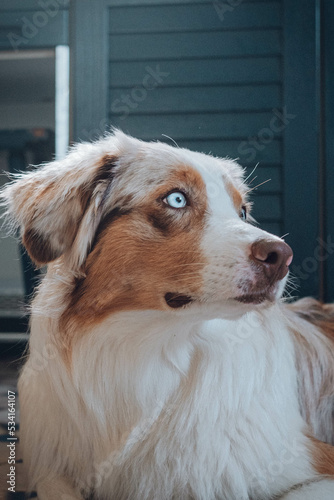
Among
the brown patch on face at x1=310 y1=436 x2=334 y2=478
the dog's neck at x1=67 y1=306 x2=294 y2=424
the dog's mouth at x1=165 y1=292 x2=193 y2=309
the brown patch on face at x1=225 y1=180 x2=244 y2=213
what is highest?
the brown patch on face at x1=225 y1=180 x2=244 y2=213

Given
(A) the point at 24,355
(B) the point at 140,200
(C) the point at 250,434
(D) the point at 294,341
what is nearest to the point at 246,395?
(C) the point at 250,434

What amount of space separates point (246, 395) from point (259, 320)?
8.2 inches

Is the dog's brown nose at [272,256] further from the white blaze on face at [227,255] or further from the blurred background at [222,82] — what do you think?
the blurred background at [222,82]

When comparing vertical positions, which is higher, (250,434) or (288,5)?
(288,5)

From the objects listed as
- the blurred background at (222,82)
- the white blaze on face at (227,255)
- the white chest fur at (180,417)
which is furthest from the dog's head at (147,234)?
the blurred background at (222,82)

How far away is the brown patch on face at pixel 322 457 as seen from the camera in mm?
1358

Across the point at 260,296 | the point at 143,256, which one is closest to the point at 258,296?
the point at 260,296

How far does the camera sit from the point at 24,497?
1.43m

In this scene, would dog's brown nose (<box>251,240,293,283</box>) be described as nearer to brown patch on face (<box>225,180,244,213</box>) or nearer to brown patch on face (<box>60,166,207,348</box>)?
brown patch on face (<box>60,166,207,348</box>)

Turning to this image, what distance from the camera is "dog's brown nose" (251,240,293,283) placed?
1.20 m

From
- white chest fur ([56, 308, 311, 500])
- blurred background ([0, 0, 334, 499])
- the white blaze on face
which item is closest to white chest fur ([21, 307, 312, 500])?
white chest fur ([56, 308, 311, 500])

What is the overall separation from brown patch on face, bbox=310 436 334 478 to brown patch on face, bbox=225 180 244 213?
0.66 metres

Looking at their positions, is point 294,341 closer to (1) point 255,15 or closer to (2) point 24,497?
(2) point 24,497

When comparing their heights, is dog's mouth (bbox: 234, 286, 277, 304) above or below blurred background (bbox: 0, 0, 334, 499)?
below
